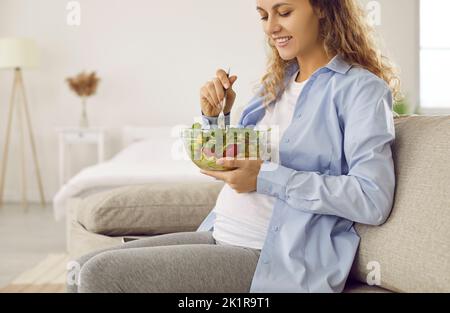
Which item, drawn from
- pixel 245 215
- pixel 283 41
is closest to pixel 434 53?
pixel 283 41

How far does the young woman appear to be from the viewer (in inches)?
53.4

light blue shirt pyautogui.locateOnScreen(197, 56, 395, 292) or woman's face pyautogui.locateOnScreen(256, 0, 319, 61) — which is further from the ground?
woman's face pyautogui.locateOnScreen(256, 0, 319, 61)

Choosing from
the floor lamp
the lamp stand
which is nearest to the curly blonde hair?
the floor lamp

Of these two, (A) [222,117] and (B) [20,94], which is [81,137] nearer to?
(B) [20,94]

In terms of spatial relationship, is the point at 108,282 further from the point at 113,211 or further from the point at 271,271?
the point at 113,211

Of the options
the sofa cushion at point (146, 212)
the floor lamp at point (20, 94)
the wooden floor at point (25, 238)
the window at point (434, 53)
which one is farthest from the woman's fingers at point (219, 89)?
the window at point (434, 53)

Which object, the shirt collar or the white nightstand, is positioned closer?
the shirt collar

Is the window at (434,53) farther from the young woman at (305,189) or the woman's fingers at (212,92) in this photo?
the woman's fingers at (212,92)

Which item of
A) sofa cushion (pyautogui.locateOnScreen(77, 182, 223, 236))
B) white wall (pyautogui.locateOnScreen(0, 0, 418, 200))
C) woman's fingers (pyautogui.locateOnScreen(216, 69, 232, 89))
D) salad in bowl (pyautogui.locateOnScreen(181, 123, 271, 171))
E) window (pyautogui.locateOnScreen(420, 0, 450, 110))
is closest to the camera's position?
salad in bowl (pyautogui.locateOnScreen(181, 123, 271, 171))

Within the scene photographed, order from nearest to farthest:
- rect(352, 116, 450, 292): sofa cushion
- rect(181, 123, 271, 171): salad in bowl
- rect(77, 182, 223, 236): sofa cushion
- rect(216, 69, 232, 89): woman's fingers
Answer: rect(352, 116, 450, 292): sofa cushion
rect(181, 123, 271, 171): salad in bowl
rect(216, 69, 232, 89): woman's fingers
rect(77, 182, 223, 236): sofa cushion

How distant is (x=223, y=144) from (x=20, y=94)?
193 inches

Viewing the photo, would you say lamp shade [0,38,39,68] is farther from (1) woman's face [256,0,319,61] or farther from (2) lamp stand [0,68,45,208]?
(1) woman's face [256,0,319,61]

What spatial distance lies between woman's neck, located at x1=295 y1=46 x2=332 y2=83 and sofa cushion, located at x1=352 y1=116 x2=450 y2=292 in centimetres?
26
